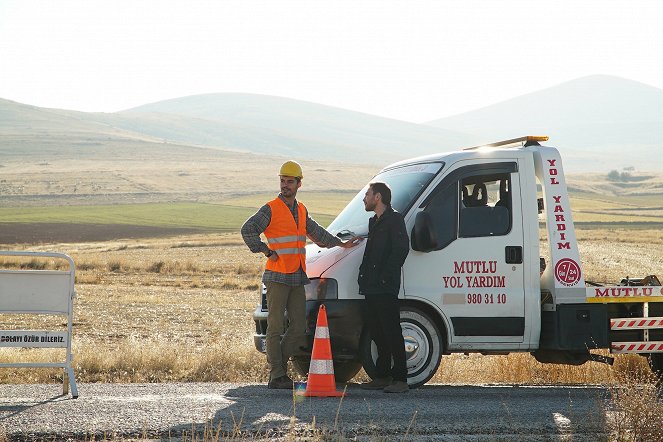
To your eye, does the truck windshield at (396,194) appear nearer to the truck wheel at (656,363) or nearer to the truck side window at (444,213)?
the truck side window at (444,213)

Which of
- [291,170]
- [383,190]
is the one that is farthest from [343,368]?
[291,170]

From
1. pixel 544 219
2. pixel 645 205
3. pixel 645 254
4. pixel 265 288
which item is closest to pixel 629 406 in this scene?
pixel 544 219

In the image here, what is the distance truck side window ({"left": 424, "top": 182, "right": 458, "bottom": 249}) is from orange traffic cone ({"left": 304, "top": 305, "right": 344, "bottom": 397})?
57.5 inches

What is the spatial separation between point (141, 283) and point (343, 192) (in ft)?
293

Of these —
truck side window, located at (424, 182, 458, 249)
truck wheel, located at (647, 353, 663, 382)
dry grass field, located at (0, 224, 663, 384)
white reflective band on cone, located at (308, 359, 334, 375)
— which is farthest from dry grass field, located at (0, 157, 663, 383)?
truck side window, located at (424, 182, 458, 249)

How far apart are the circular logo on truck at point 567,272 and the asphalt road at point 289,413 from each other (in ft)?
3.45

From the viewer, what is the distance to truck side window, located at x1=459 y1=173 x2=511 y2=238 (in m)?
9.45

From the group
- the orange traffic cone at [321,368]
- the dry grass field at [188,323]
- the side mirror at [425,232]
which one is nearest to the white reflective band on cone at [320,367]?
the orange traffic cone at [321,368]

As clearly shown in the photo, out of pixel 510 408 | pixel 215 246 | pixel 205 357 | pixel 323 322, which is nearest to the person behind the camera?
pixel 510 408

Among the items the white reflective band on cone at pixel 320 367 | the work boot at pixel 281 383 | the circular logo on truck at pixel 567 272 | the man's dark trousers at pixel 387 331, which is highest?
the circular logo on truck at pixel 567 272

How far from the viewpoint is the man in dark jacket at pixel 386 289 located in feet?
29.1

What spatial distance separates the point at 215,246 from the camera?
2084 inches

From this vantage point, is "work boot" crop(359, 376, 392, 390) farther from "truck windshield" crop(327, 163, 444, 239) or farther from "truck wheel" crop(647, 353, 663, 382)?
"truck wheel" crop(647, 353, 663, 382)

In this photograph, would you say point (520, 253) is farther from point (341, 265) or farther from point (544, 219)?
point (341, 265)
